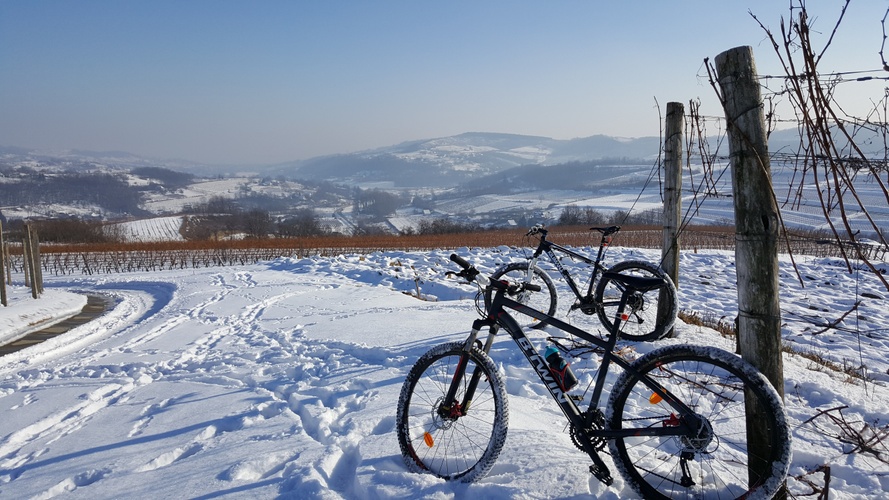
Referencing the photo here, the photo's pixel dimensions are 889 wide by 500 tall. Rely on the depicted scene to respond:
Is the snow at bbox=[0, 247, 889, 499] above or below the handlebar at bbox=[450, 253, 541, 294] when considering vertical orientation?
below

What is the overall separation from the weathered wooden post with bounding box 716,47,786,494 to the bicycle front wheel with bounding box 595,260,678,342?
257 cm

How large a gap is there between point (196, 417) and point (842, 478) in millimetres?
4848

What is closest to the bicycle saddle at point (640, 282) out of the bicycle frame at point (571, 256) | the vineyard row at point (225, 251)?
the bicycle frame at point (571, 256)

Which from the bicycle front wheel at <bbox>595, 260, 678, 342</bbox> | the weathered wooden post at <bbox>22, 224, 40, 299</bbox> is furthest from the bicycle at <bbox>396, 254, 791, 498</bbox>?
the weathered wooden post at <bbox>22, 224, 40, 299</bbox>

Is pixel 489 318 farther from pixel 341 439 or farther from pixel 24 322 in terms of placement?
pixel 24 322

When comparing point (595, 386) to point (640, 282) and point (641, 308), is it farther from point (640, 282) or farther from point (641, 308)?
point (641, 308)

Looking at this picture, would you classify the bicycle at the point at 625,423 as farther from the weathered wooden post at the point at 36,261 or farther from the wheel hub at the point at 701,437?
the weathered wooden post at the point at 36,261

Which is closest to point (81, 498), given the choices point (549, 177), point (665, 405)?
point (665, 405)

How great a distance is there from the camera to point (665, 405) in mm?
2539

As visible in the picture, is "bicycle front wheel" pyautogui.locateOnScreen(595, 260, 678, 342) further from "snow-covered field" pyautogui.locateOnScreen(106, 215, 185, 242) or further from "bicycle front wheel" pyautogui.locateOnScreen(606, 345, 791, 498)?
"snow-covered field" pyautogui.locateOnScreen(106, 215, 185, 242)

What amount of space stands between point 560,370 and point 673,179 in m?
3.96

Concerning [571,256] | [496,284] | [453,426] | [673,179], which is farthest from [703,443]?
[673,179]

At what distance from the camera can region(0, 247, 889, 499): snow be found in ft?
9.52

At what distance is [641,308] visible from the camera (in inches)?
216
